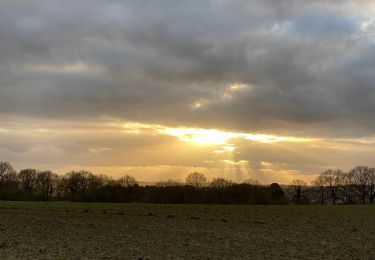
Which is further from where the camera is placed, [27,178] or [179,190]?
[27,178]

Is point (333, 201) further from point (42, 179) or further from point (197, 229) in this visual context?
point (197, 229)

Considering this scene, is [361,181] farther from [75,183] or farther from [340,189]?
[75,183]

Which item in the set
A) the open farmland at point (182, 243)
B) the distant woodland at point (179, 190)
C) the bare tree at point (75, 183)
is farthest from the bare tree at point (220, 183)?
the open farmland at point (182, 243)

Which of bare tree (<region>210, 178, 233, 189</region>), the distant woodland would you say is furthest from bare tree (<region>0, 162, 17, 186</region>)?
bare tree (<region>210, 178, 233, 189</region>)

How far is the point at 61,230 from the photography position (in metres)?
32.9

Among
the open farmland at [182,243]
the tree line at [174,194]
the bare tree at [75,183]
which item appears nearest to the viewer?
the open farmland at [182,243]

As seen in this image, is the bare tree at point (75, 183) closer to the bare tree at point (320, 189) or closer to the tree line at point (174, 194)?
the tree line at point (174, 194)

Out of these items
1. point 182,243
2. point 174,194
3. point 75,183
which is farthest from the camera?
point 75,183

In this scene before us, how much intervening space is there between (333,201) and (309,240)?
139741 mm

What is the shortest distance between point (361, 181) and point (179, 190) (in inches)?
3296

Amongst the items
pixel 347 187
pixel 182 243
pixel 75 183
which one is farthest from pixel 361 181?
pixel 182 243

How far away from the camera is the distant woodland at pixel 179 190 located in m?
124

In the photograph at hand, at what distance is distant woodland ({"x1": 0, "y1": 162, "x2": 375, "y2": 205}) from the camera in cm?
12438

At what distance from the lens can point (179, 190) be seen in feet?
419
